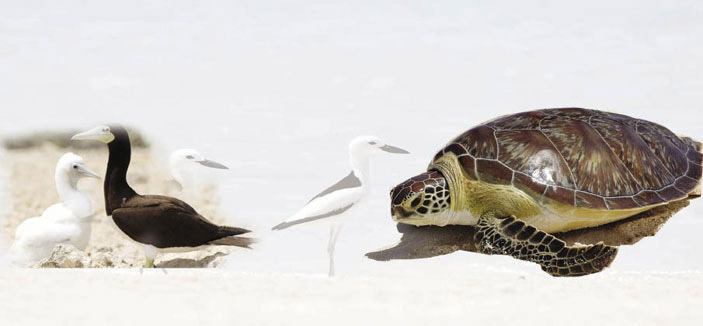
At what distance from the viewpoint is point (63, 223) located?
6078 millimetres

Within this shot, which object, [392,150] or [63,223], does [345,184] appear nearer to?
[392,150]

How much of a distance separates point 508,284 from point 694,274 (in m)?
1.94

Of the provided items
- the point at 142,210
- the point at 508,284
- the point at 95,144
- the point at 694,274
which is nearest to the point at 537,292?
the point at 508,284

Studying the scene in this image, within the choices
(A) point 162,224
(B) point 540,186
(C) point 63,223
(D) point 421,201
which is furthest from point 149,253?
(B) point 540,186

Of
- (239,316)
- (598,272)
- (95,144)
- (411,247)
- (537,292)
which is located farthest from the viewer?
(95,144)

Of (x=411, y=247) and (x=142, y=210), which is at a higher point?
(x=142, y=210)

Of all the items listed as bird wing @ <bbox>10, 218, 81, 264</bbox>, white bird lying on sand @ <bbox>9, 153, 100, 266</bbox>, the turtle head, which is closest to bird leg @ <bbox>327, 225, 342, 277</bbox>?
the turtle head

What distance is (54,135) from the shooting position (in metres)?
9.71

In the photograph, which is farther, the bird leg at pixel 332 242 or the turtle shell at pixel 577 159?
the turtle shell at pixel 577 159

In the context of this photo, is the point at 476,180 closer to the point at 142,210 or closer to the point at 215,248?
the point at 215,248

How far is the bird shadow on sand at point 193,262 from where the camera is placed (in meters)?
6.43

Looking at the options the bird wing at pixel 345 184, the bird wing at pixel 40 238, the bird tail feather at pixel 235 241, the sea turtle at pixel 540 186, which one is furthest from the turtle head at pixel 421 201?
the bird wing at pixel 40 238

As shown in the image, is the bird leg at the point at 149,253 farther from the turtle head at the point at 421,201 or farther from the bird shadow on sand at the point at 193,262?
the turtle head at the point at 421,201

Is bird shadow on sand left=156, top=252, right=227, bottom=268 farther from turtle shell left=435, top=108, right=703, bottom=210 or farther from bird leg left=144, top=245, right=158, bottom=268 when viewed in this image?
turtle shell left=435, top=108, right=703, bottom=210
